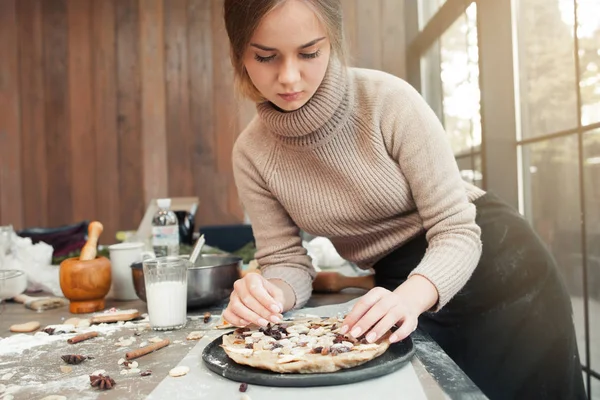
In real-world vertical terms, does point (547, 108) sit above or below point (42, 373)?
above

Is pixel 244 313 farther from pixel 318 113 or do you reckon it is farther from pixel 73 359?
pixel 318 113

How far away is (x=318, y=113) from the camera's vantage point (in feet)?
4.07

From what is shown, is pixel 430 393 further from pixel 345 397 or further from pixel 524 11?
pixel 524 11

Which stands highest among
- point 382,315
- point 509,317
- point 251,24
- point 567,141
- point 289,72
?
point 251,24

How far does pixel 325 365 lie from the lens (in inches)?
31.0

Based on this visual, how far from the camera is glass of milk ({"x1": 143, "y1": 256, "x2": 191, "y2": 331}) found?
3.80ft

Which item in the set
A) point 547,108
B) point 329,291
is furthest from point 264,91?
point 547,108

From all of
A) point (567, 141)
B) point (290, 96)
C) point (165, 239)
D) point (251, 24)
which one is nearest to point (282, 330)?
point (290, 96)

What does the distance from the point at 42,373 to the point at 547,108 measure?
1.54 metres

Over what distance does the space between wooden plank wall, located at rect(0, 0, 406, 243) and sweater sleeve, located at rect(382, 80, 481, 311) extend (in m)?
2.59

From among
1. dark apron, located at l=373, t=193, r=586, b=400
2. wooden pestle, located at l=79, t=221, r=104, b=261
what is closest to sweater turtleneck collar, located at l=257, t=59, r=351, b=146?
dark apron, located at l=373, t=193, r=586, b=400

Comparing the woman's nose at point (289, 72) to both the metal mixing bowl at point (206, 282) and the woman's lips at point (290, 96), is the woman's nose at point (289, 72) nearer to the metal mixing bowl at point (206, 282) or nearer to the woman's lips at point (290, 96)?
the woman's lips at point (290, 96)

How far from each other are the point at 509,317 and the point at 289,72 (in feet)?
2.52

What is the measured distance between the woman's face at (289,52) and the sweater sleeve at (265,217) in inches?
10.1
